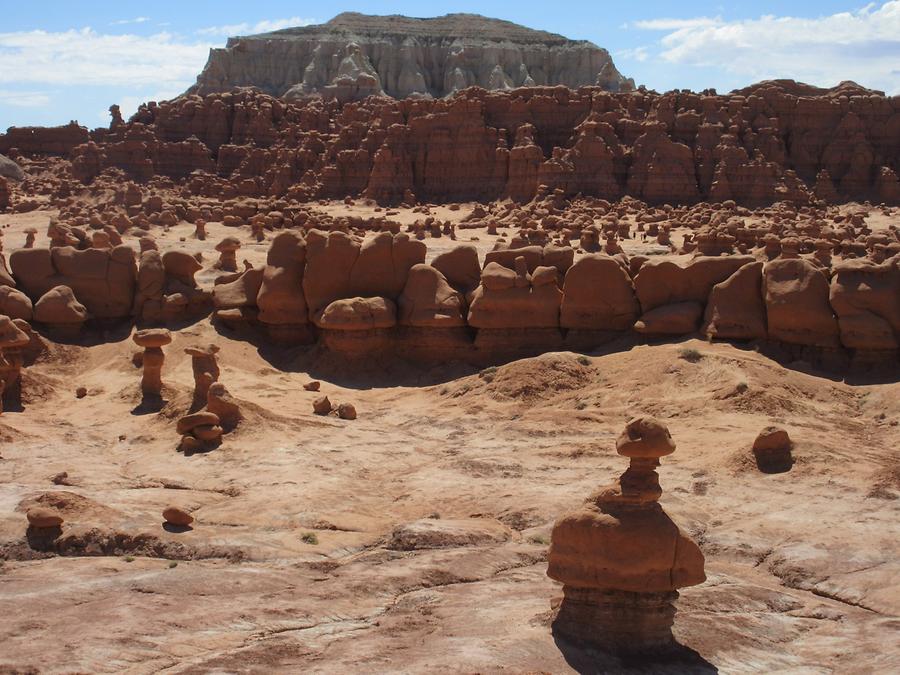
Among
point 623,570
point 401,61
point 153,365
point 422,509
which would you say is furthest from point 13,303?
point 401,61

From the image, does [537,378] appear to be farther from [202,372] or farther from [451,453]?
[202,372]

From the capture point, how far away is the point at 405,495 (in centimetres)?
1302

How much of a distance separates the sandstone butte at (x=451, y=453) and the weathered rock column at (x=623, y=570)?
0.02 m

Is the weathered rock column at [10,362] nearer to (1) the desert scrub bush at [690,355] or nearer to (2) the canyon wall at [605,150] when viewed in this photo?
(1) the desert scrub bush at [690,355]

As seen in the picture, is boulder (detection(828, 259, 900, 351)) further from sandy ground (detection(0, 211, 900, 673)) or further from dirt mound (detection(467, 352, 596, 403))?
dirt mound (detection(467, 352, 596, 403))

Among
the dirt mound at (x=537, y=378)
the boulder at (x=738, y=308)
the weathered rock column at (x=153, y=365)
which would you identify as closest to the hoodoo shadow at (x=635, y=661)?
the dirt mound at (x=537, y=378)

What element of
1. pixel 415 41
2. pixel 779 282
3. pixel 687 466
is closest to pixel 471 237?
pixel 779 282

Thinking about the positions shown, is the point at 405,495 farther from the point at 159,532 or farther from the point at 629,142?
the point at 629,142

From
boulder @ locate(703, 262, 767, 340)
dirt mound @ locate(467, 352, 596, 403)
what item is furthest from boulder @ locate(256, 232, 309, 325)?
boulder @ locate(703, 262, 767, 340)

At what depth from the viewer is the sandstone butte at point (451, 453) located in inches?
364

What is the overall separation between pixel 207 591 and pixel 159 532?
1.62 m

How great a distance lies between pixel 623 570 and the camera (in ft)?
30.1

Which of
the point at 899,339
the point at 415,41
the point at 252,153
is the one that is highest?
the point at 415,41

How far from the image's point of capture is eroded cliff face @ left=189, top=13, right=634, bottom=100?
2849 inches
